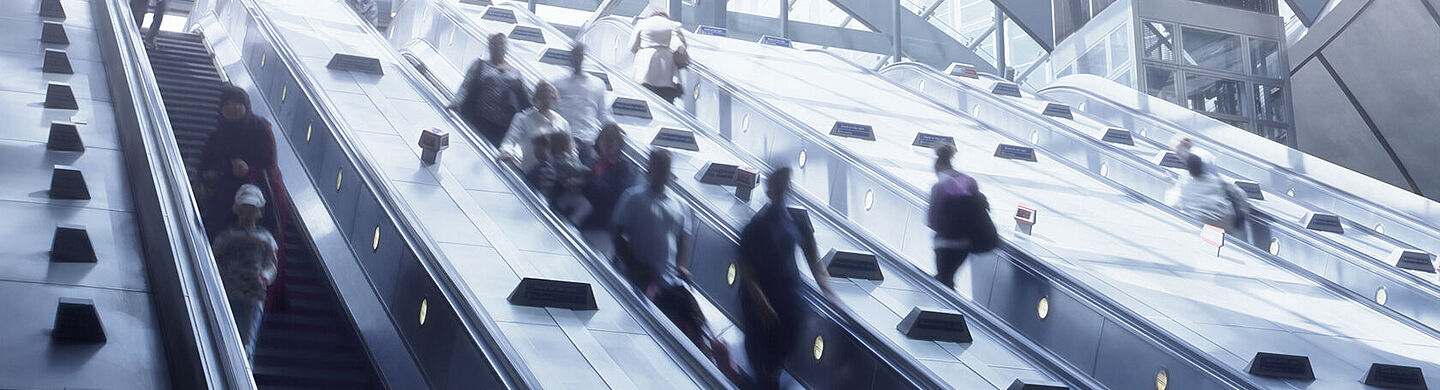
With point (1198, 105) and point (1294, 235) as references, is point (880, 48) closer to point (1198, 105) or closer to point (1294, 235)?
point (1198, 105)

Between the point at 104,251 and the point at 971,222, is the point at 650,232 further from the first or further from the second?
the point at 104,251

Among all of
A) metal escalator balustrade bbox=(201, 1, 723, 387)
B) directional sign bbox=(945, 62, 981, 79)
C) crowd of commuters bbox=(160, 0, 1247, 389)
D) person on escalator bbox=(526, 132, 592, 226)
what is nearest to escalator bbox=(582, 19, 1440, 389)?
crowd of commuters bbox=(160, 0, 1247, 389)

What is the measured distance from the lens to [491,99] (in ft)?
33.7

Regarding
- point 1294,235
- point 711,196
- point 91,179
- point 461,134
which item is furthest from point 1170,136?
point 91,179

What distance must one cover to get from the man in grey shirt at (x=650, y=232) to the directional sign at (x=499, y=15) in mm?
10008

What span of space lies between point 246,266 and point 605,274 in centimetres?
173

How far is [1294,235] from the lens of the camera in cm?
1170

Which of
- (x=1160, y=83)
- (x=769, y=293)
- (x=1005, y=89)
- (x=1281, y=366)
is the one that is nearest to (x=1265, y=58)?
(x=1160, y=83)

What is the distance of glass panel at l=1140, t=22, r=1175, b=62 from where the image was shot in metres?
21.8

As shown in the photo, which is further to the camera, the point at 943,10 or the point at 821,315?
Result: the point at 943,10

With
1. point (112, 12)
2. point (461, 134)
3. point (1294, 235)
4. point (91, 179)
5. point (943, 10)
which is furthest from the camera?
point (943, 10)

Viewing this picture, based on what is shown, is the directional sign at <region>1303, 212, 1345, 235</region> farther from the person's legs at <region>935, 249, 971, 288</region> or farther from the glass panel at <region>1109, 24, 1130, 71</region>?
the glass panel at <region>1109, 24, 1130, 71</region>

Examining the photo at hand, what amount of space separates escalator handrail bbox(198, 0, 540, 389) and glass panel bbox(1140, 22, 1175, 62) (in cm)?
1478

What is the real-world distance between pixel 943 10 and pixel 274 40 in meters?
17.9
